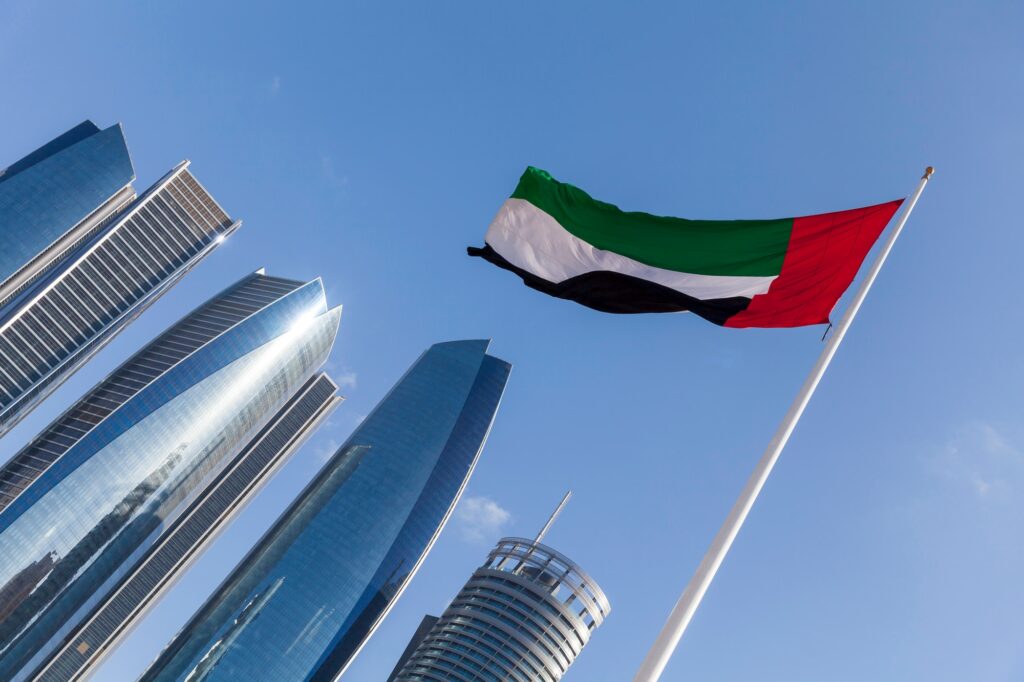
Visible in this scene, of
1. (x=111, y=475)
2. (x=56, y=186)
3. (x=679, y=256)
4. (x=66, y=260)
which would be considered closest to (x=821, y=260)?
(x=679, y=256)

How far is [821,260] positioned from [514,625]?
144m

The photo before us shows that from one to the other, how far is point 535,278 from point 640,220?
9.12ft

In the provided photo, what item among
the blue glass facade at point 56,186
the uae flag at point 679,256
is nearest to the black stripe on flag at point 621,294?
the uae flag at point 679,256

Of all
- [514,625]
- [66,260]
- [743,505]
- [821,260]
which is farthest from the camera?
[66,260]

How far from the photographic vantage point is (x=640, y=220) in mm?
18109

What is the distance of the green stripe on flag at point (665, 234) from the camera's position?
54.7 ft

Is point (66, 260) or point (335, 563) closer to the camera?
point (335, 563)

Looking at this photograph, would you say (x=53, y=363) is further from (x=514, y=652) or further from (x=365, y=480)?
(x=514, y=652)

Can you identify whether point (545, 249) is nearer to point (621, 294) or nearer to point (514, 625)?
point (621, 294)

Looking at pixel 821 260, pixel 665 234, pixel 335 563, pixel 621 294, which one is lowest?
pixel 621 294

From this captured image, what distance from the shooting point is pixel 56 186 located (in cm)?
17838

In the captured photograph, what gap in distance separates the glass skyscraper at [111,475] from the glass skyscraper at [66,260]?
12.1m

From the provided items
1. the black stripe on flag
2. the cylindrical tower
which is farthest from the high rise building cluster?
the black stripe on flag

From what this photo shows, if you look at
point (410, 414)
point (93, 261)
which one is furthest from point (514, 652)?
point (93, 261)
